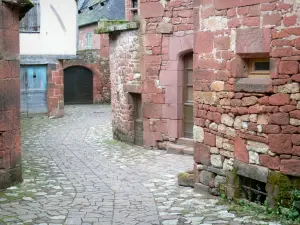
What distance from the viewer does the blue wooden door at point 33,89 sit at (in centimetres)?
1864

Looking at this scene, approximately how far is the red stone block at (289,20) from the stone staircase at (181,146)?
17.9 feet

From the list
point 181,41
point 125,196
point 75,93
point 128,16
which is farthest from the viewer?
point 75,93

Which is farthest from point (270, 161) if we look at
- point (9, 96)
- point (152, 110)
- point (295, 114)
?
point (152, 110)

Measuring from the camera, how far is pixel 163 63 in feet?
37.4

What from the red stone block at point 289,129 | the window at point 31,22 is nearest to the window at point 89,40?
the window at point 31,22

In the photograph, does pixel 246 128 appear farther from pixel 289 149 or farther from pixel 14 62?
pixel 14 62

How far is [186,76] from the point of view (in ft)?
37.0

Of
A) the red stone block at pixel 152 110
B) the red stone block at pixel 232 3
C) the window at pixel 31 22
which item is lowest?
the red stone block at pixel 152 110

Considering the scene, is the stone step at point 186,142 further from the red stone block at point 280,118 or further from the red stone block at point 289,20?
the red stone block at point 289,20

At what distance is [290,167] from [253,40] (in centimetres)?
168

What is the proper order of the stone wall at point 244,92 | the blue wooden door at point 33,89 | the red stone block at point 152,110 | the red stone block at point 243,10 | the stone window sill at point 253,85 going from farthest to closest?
1. the blue wooden door at point 33,89
2. the red stone block at point 152,110
3. the red stone block at point 243,10
4. the stone window sill at point 253,85
5. the stone wall at point 244,92

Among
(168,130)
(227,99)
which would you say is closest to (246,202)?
(227,99)

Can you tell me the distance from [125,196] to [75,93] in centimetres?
2022

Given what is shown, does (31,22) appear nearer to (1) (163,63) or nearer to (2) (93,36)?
(1) (163,63)
